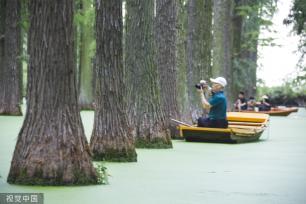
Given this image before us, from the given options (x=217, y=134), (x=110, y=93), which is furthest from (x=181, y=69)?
(x=110, y=93)

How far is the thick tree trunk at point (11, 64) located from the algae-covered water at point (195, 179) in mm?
13635

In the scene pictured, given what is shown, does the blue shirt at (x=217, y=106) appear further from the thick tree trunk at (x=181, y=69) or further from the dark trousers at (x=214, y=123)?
the thick tree trunk at (x=181, y=69)

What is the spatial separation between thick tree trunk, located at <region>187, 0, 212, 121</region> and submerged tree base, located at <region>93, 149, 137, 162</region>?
33.7 feet

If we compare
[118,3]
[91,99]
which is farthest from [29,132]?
[91,99]

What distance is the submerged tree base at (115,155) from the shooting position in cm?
1191

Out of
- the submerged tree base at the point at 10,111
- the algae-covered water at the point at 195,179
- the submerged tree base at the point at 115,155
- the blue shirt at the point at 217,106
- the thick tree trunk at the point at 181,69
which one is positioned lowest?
the algae-covered water at the point at 195,179

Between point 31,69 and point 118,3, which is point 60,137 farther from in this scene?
point 118,3

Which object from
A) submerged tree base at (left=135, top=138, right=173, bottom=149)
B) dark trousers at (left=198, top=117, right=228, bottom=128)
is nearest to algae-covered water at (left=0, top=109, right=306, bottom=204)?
submerged tree base at (left=135, top=138, right=173, bottom=149)

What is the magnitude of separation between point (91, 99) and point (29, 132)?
34065 millimetres

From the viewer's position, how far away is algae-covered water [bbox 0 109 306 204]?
8.12 m

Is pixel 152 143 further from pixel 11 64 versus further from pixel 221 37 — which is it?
pixel 221 37

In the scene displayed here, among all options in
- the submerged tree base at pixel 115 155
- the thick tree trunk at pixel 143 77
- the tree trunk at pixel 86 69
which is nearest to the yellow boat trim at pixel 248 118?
the thick tree trunk at pixel 143 77

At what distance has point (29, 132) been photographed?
8.87 metres

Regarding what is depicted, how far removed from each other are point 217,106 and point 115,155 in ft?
21.7
